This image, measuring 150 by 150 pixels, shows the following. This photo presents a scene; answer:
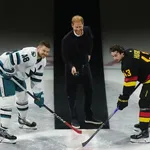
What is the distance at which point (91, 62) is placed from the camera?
6207 mm

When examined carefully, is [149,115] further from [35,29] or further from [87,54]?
[35,29]

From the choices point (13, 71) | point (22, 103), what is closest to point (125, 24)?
point (22, 103)

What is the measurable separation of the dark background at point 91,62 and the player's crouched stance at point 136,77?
0.57 meters

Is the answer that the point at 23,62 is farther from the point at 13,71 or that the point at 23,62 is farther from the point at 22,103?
the point at 22,103

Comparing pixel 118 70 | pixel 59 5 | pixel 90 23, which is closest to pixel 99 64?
pixel 118 70

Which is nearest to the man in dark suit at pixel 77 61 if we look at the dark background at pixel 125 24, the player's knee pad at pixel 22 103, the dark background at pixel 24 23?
the player's knee pad at pixel 22 103

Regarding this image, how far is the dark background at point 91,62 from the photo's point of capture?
5168 mm

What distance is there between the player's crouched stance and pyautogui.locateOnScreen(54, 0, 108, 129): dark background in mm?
569

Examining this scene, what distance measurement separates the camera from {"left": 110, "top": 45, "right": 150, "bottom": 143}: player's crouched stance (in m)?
4.24

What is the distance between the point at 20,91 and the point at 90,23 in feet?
8.73

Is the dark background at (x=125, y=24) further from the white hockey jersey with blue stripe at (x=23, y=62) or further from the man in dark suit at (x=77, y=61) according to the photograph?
the white hockey jersey with blue stripe at (x=23, y=62)

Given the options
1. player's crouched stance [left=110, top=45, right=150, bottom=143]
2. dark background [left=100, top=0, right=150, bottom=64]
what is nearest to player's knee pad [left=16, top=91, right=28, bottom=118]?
player's crouched stance [left=110, top=45, right=150, bottom=143]

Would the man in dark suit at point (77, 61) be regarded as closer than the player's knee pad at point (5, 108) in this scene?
No

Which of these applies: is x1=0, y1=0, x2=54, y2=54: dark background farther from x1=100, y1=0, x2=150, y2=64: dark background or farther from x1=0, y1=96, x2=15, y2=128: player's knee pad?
x1=0, y1=96, x2=15, y2=128: player's knee pad
